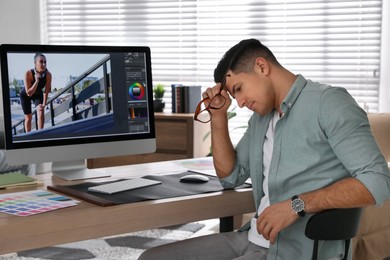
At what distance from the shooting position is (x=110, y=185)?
8.35ft

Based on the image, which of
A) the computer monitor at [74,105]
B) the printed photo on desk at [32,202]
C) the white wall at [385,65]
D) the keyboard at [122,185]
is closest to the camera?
the printed photo on desk at [32,202]

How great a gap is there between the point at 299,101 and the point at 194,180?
0.65 meters

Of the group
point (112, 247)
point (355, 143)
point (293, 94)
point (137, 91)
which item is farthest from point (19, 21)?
point (355, 143)

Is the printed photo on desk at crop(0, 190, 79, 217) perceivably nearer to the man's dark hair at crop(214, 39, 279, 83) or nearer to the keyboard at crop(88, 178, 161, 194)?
the keyboard at crop(88, 178, 161, 194)

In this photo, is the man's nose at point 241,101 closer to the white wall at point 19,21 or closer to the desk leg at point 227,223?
the desk leg at point 227,223

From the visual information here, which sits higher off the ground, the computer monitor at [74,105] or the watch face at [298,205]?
the computer monitor at [74,105]

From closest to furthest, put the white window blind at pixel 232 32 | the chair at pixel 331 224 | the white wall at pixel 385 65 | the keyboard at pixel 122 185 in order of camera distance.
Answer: the chair at pixel 331 224
the keyboard at pixel 122 185
the white wall at pixel 385 65
the white window blind at pixel 232 32

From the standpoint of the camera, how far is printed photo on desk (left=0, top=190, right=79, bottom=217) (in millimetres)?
2170

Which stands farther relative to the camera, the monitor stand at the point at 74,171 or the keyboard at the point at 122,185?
the monitor stand at the point at 74,171

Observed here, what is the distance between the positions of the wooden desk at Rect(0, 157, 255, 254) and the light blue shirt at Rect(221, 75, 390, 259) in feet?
0.89

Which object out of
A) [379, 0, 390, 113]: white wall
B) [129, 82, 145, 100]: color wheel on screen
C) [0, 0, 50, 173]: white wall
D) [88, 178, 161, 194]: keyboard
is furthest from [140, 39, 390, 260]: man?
[0, 0, 50, 173]: white wall

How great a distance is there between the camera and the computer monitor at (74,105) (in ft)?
8.73

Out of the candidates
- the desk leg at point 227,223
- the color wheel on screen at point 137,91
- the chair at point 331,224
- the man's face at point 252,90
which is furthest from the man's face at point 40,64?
the chair at point 331,224

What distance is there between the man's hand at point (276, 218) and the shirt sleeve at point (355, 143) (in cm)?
22
